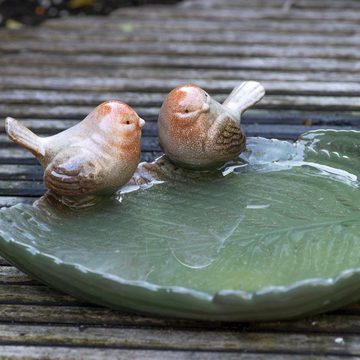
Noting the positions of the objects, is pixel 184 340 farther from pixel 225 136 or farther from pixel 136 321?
pixel 225 136

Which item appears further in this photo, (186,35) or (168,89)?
(186,35)

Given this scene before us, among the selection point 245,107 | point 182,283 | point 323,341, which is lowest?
point 323,341

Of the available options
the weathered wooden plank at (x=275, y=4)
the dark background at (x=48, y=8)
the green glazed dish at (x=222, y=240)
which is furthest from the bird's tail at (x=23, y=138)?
the dark background at (x=48, y=8)

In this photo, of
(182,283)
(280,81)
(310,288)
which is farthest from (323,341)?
(280,81)

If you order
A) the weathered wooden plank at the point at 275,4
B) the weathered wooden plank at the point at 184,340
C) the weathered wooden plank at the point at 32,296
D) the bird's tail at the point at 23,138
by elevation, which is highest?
the bird's tail at the point at 23,138

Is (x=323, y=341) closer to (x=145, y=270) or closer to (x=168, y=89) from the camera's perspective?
(x=145, y=270)

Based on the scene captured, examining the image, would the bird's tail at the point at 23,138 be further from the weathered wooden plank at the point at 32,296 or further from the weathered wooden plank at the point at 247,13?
the weathered wooden plank at the point at 247,13
